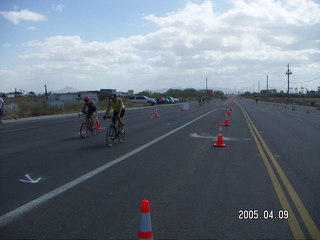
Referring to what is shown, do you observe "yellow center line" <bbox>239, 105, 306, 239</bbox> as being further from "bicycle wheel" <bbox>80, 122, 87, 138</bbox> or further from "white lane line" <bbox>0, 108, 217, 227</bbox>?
"bicycle wheel" <bbox>80, 122, 87, 138</bbox>

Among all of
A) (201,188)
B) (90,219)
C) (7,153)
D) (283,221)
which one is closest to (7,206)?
(90,219)

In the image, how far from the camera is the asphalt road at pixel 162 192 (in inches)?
202

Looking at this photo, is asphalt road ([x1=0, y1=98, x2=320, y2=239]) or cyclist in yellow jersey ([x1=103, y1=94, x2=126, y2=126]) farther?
cyclist in yellow jersey ([x1=103, y1=94, x2=126, y2=126])

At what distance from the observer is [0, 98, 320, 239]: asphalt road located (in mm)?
5125

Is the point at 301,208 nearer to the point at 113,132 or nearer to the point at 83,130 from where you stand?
the point at 113,132

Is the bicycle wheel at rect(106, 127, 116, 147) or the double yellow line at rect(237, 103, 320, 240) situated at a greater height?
the bicycle wheel at rect(106, 127, 116, 147)

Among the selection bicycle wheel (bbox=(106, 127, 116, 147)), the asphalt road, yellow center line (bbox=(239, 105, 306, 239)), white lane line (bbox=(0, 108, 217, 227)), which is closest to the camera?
yellow center line (bbox=(239, 105, 306, 239))

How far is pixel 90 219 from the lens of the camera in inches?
215

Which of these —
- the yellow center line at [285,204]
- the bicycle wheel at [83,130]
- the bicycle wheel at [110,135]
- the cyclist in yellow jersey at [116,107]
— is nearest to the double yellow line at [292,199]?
the yellow center line at [285,204]

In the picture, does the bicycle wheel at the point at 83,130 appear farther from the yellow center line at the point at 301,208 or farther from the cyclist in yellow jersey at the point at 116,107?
the yellow center line at the point at 301,208

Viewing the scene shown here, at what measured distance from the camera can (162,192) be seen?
22.8 feet

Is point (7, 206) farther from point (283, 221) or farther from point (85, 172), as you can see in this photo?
point (283, 221)

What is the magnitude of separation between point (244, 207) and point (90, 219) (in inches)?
97.2

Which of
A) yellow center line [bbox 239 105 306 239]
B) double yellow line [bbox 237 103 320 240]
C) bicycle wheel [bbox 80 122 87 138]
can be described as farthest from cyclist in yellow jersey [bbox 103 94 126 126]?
yellow center line [bbox 239 105 306 239]
